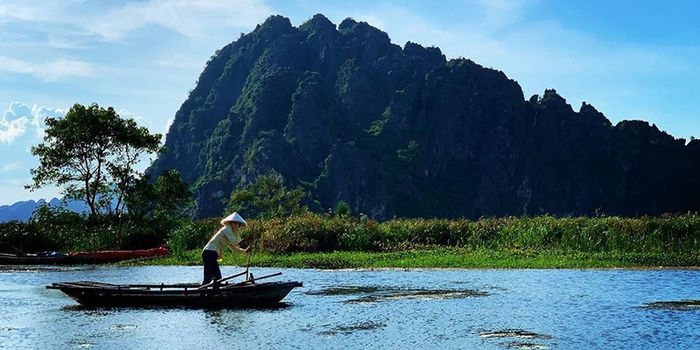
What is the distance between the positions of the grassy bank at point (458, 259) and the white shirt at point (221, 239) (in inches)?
466

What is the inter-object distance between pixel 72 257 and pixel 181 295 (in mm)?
20436

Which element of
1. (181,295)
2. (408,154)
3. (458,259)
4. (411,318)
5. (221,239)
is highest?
(408,154)

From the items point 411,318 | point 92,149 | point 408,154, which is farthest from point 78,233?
point 408,154

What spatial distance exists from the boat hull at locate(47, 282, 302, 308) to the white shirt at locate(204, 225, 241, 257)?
1153 mm

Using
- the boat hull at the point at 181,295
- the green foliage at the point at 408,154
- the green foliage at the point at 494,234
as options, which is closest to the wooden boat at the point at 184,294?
the boat hull at the point at 181,295

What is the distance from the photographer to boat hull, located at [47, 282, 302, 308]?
69.8 feet

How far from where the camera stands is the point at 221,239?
22.2 metres

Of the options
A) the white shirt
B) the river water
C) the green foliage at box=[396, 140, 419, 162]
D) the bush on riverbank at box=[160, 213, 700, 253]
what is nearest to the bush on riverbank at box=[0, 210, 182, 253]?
the bush on riverbank at box=[160, 213, 700, 253]

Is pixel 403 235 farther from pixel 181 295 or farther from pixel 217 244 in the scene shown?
pixel 181 295

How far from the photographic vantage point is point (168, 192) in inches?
2098

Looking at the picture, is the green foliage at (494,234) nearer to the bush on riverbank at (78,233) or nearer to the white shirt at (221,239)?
the bush on riverbank at (78,233)

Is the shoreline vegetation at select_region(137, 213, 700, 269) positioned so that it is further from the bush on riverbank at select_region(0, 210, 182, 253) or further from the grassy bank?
the bush on riverbank at select_region(0, 210, 182, 253)

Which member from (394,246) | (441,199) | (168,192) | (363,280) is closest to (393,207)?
(441,199)

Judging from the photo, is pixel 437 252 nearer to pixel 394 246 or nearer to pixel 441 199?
pixel 394 246
